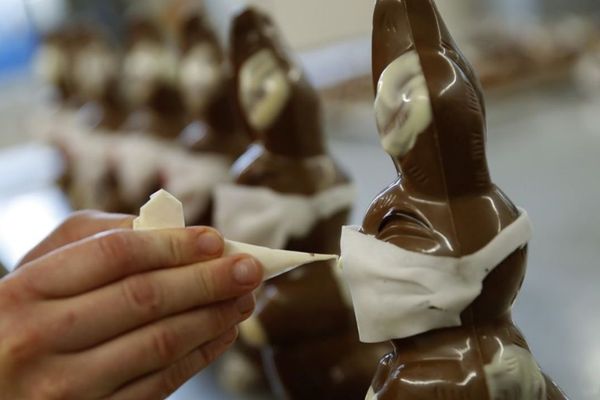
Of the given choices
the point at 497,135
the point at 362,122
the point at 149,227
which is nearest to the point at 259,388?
the point at 149,227

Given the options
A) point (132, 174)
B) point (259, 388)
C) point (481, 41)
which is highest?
point (132, 174)

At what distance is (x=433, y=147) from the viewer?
0.49 m

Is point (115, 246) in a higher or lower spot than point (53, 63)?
higher

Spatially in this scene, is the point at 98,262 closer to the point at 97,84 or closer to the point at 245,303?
the point at 245,303

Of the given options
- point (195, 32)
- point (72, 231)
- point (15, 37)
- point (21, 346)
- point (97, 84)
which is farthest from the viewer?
point (15, 37)

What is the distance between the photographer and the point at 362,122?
1.82 m

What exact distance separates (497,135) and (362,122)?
1.08 ft

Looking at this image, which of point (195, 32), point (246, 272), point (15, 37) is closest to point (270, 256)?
point (246, 272)

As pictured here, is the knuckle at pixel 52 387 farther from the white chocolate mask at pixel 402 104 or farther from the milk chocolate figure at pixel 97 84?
the milk chocolate figure at pixel 97 84

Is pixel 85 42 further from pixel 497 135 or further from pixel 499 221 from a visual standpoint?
pixel 499 221

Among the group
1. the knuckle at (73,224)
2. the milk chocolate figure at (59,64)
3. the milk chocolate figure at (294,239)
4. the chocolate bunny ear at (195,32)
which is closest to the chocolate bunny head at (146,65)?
the chocolate bunny ear at (195,32)

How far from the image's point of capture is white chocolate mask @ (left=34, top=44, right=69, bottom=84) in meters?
1.78

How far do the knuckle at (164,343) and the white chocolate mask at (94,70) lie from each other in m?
1.13

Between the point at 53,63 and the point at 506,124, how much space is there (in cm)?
99
